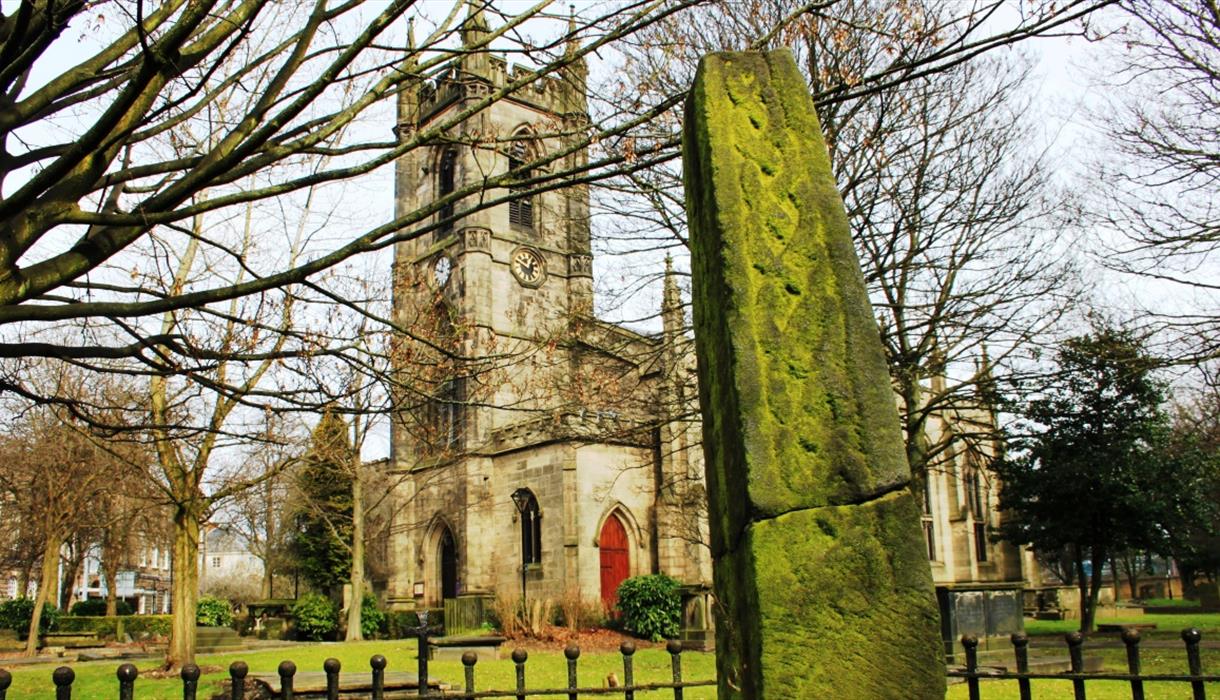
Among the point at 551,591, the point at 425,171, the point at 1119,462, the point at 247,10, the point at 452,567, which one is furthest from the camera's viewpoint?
the point at 425,171

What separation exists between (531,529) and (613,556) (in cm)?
285

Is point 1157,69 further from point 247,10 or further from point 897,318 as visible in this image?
point 247,10

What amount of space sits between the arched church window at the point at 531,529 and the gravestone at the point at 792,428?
26.1m

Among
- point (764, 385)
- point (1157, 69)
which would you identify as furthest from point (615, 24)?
point (1157, 69)

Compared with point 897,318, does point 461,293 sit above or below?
above

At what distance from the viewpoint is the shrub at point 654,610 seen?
22.1m

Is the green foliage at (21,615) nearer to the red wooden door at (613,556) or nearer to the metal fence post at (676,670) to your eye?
the red wooden door at (613,556)

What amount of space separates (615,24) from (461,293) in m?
28.1

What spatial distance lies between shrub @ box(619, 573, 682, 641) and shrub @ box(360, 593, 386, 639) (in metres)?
10.1

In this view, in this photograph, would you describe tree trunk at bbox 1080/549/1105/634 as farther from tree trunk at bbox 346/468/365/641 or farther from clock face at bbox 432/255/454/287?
clock face at bbox 432/255/454/287

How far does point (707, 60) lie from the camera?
3.72 metres

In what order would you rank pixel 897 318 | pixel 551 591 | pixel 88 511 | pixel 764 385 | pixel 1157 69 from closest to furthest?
pixel 764 385, pixel 1157 69, pixel 897 318, pixel 551 591, pixel 88 511

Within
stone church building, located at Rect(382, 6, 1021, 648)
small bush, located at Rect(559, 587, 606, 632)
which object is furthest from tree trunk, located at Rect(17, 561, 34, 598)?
A: small bush, located at Rect(559, 587, 606, 632)

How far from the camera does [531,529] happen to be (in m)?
29.6
